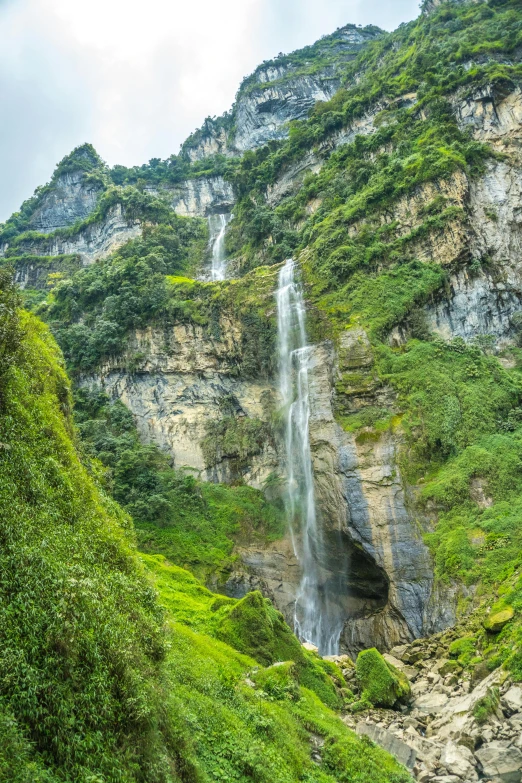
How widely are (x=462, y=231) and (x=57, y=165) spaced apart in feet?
183

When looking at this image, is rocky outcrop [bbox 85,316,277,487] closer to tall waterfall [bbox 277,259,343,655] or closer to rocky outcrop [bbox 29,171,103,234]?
tall waterfall [bbox 277,259,343,655]

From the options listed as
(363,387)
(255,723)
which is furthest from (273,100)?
(255,723)

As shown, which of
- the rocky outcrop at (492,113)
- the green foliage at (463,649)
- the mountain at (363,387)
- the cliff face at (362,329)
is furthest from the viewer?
the rocky outcrop at (492,113)

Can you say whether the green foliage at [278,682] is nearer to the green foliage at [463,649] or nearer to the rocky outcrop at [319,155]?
the green foliage at [463,649]

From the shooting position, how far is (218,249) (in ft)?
140

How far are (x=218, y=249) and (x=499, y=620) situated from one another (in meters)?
35.6

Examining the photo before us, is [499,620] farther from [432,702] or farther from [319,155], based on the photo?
[319,155]

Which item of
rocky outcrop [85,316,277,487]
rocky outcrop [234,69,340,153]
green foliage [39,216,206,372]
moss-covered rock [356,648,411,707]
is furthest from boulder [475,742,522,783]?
rocky outcrop [234,69,340,153]

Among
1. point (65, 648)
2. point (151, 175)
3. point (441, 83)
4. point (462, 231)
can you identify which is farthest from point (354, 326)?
point (151, 175)

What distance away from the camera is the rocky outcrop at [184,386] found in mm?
29547

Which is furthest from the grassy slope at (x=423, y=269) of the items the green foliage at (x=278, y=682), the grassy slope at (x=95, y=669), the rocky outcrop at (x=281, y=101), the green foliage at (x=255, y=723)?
the rocky outcrop at (x=281, y=101)

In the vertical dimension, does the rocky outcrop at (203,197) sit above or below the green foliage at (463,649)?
above

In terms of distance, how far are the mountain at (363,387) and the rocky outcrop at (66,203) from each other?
23228mm

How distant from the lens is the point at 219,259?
41562 millimetres
